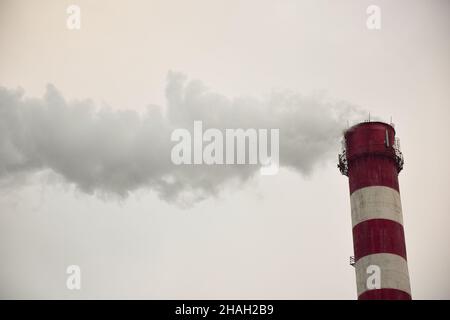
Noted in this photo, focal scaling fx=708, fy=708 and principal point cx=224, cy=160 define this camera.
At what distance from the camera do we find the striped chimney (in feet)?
131

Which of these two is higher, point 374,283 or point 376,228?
point 376,228

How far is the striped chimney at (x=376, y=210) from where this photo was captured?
131 ft

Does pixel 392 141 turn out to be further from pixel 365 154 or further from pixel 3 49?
pixel 3 49

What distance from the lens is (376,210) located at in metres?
41.5

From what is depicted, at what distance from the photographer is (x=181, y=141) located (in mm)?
52156
